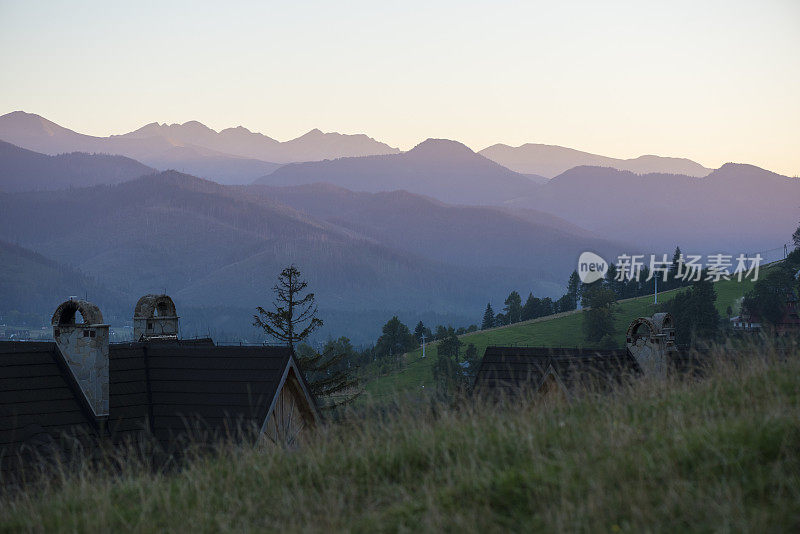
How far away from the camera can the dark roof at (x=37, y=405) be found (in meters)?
15.3

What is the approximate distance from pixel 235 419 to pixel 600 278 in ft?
612

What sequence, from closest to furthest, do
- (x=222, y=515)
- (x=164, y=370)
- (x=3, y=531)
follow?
(x=222, y=515), (x=3, y=531), (x=164, y=370)

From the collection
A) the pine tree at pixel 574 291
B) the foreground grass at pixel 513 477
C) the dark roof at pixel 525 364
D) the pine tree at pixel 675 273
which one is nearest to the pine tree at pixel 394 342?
the pine tree at pixel 574 291

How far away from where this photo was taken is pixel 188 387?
19344 millimetres

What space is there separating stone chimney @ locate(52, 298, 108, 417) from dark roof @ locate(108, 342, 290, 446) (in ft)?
2.16

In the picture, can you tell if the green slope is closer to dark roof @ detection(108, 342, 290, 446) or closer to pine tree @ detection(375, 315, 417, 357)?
pine tree @ detection(375, 315, 417, 357)

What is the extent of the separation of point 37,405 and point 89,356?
5.36 ft

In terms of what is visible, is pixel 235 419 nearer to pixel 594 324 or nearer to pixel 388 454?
pixel 388 454

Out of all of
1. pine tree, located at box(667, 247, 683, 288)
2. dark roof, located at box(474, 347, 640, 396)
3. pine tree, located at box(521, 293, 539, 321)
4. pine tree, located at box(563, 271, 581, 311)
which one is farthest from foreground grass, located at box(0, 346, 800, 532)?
pine tree, located at box(563, 271, 581, 311)

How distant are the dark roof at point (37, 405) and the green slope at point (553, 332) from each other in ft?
357

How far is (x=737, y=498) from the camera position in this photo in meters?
6.40

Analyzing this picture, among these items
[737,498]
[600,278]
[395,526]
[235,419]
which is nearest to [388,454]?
[395,526]

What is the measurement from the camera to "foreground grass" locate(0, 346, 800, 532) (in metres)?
Result: 6.66

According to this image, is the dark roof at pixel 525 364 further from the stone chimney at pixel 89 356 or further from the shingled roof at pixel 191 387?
the stone chimney at pixel 89 356
